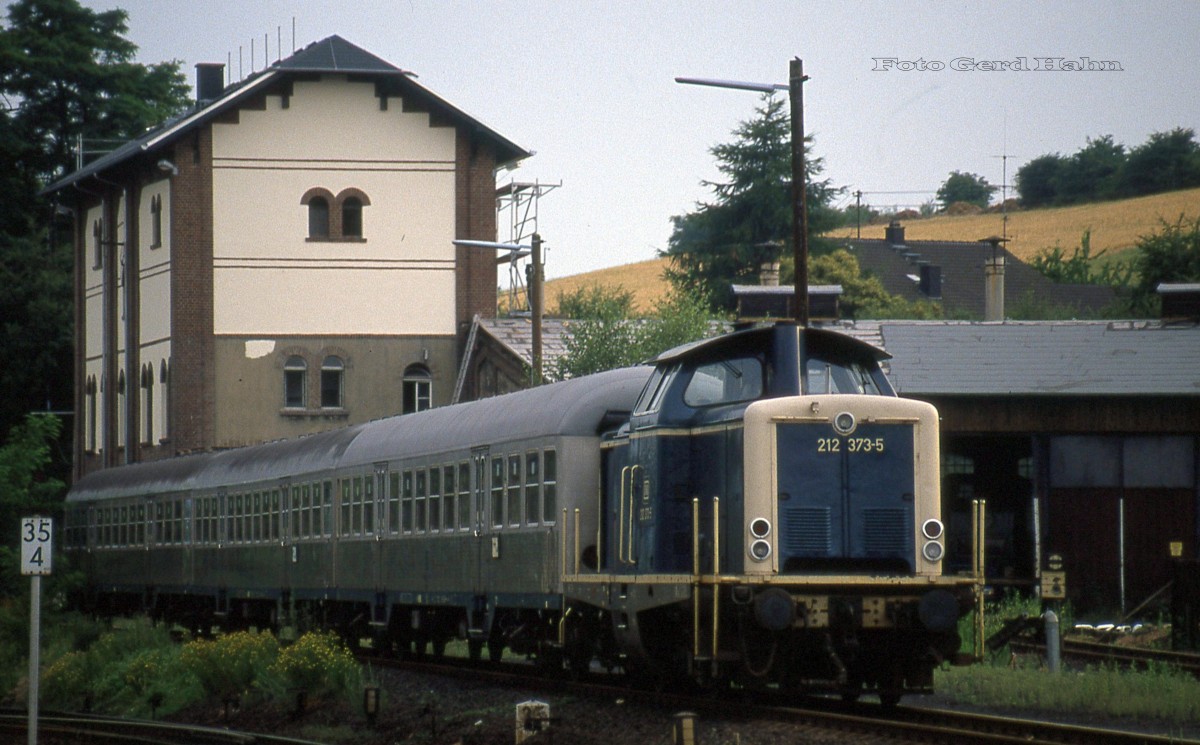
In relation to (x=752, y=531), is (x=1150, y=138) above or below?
above

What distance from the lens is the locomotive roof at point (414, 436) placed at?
1991 centimetres

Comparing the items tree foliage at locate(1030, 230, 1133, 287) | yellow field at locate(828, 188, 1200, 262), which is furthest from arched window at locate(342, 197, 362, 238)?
tree foliage at locate(1030, 230, 1133, 287)

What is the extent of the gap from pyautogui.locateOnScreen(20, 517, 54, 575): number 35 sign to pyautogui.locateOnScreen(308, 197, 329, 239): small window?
101 ft

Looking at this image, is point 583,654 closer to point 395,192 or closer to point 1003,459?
point 1003,459

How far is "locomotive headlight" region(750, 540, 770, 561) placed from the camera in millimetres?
16016

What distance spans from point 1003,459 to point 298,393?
2265 cm

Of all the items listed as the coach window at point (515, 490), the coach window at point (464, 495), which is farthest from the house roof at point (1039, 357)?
the coach window at point (515, 490)

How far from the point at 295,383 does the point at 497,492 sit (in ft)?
103

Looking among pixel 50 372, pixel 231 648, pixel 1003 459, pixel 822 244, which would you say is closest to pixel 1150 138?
pixel 822 244

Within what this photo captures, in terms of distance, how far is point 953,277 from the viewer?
10444 cm

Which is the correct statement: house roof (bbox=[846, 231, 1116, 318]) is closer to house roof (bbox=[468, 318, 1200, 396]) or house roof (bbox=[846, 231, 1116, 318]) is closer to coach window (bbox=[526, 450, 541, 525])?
house roof (bbox=[468, 318, 1200, 396])

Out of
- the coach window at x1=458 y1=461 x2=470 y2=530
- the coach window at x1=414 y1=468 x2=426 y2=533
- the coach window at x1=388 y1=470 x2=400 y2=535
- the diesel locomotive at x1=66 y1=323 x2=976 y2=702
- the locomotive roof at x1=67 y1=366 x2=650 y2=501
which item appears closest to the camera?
the diesel locomotive at x1=66 y1=323 x2=976 y2=702

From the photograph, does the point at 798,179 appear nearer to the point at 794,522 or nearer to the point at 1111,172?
the point at 794,522

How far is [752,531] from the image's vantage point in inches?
633
